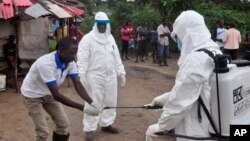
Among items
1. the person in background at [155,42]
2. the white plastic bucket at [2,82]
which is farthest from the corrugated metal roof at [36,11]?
the person in background at [155,42]

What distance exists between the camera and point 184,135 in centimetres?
314

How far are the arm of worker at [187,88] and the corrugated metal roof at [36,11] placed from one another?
25.8 ft

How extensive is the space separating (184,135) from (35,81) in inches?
84.1

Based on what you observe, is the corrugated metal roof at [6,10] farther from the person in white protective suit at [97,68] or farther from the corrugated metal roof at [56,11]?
the person in white protective suit at [97,68]

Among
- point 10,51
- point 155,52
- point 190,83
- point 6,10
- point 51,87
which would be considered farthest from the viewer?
point 155,52

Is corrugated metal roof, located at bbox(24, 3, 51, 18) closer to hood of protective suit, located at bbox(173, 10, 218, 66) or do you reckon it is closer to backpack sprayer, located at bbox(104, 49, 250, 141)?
hood of protective suit, located at bbox(173, 10, 218, 66)

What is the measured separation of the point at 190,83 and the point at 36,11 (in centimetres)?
818

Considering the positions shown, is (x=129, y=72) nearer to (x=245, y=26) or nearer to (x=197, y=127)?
(x=245, y=26)

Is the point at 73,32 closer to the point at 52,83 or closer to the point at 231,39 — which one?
the point at 231,39

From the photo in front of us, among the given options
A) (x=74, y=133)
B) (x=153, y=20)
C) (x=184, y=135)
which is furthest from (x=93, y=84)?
(x=153, y=20)

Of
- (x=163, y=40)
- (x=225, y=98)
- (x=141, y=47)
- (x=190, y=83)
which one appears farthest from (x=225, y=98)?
(x=141, y=47)

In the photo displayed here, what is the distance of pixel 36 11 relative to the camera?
10.5 metres

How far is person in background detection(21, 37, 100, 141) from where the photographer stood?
4.36m

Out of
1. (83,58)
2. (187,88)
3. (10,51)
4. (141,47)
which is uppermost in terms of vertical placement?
(187,88)
